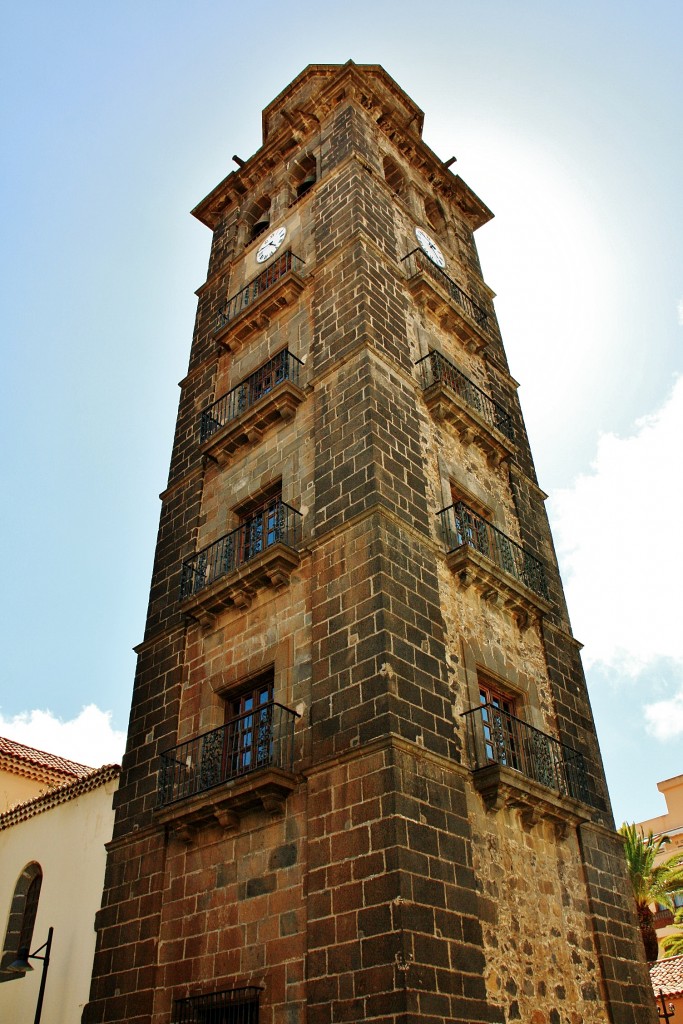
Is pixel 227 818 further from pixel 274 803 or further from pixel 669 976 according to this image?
pixel 669 976

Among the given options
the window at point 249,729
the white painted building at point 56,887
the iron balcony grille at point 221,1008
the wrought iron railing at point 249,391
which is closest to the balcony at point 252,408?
the wrought iron railing at point 249,391

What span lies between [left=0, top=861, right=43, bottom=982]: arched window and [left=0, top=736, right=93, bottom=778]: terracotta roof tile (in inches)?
258

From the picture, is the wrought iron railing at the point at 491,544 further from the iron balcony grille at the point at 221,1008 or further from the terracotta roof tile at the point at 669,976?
the terracotta roof tile at the point at 669,976

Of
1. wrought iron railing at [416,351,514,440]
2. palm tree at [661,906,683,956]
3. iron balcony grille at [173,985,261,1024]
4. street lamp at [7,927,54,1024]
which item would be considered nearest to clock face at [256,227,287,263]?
wrought iron railing at [416,351,514,440]

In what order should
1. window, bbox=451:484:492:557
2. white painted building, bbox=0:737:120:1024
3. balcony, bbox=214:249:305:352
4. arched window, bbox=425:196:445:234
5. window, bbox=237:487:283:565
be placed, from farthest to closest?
arched window, bbox=425:196:445:234
balcony, bbox=214:249:305:352
window, bbox=237:487:283:565
window, bbox=451:484:492:557
white painted building, bbox=0:737:120:1024

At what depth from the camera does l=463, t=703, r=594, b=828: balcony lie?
10.5 metres

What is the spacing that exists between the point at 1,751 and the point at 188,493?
35.3 ft

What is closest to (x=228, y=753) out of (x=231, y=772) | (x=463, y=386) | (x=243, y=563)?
(x=231, y=772)

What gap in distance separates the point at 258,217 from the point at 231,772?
1522 cm

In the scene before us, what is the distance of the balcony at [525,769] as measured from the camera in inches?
412

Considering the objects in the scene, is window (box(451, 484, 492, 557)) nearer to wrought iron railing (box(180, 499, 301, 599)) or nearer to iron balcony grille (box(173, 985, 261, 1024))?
wrought iron railing (box(180, 499, 301, 599))

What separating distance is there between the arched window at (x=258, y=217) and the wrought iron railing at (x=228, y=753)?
13530 mm

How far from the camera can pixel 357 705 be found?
1001cm

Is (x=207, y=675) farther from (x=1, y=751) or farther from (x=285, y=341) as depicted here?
(x=1, y=751)
